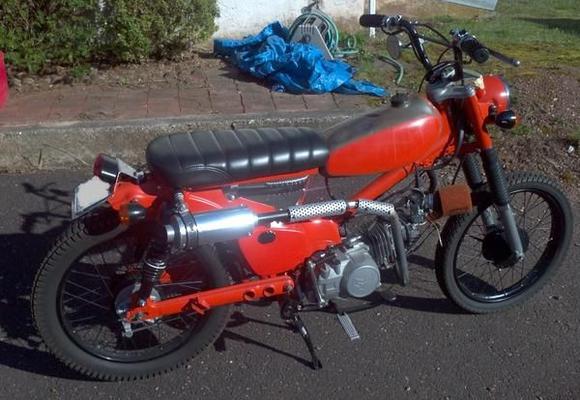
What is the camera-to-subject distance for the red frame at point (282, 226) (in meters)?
2.76

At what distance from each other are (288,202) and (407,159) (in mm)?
499

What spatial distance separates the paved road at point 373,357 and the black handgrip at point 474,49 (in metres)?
1.28

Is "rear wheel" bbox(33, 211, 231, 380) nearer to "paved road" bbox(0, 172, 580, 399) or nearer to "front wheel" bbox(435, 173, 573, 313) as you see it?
"paved road" bbox(0, 172, 580, 399)

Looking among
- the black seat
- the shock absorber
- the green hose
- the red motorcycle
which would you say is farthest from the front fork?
the green hose

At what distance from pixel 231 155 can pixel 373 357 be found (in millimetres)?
1139

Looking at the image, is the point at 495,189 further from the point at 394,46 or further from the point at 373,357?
the point at 373,357

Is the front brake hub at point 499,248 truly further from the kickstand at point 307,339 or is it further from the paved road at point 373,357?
the kickstand at point 307,339

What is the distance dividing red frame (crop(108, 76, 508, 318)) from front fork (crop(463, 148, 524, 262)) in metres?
0.07

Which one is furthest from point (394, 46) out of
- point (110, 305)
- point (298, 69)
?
point (298, 69)

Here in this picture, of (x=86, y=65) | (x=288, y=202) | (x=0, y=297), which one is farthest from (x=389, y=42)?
(x=86, y=65)

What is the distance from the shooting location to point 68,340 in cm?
292

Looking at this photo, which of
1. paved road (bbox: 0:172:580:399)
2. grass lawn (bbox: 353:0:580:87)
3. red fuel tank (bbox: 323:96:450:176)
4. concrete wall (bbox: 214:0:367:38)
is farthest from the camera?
concrete wall (bbox: 214:0:367:38)

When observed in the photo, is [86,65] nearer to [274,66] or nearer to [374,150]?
[274,66]

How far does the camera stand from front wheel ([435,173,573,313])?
3250mm
